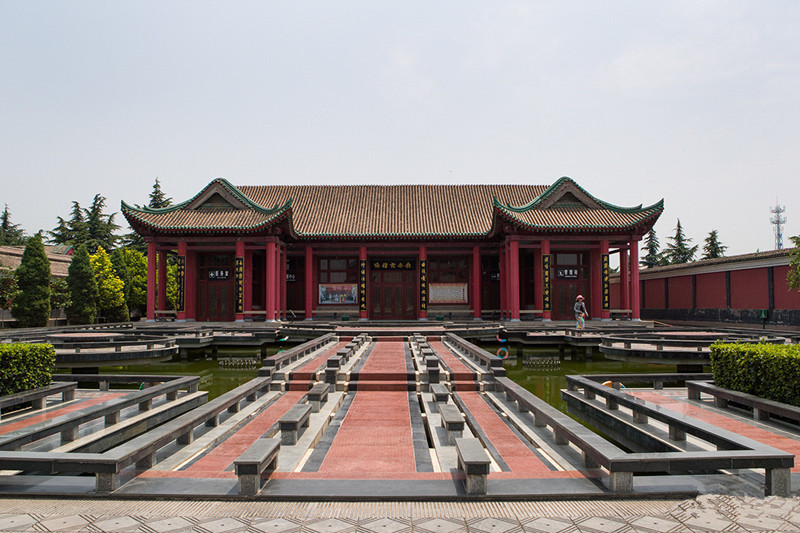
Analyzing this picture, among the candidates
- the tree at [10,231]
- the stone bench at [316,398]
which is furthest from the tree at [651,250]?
the tree at [10,231]

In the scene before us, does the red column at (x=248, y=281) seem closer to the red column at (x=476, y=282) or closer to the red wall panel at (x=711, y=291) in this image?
the red column at (x=476, y=282)

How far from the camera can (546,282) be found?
25.1 metres

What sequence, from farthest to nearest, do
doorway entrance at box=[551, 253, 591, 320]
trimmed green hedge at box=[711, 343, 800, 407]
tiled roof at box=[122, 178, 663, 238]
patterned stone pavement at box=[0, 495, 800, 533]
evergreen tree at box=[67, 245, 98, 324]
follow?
evergreen tree at box=[67, 245, 98, 324] < doorway entrance at box=[551, 253, 591, 320] < tiled roof at box=[122, 178, 663, 238] < trimmed green hedge at box=[711, 343, 800, 407] < patterned stone pavement at box=[0, 495, 800, 533]

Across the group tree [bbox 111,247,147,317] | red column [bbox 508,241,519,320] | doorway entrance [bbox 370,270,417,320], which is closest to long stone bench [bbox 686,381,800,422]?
red column [bbox 508,241,519,320]

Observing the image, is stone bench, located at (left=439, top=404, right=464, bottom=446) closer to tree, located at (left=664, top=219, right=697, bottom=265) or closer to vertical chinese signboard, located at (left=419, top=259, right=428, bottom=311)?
vertical chinese signboard, located at (left=419, top=259, right=428, bottom=311)

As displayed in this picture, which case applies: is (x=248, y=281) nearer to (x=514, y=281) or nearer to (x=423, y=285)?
(x=423, y=285)

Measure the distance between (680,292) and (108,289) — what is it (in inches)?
1523

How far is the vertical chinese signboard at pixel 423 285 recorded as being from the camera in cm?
2725

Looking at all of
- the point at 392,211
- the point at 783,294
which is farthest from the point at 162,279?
the point at 783,294

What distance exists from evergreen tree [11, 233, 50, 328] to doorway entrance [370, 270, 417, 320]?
63.9ft

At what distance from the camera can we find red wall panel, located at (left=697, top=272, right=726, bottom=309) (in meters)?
28.3

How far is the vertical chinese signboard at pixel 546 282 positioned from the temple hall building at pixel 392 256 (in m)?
0.05

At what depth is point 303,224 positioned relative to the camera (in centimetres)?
2834

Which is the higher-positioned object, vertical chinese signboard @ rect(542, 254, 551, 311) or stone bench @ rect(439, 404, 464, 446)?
vertical chinese signboard @ rect(542, 254, 551, 311)
